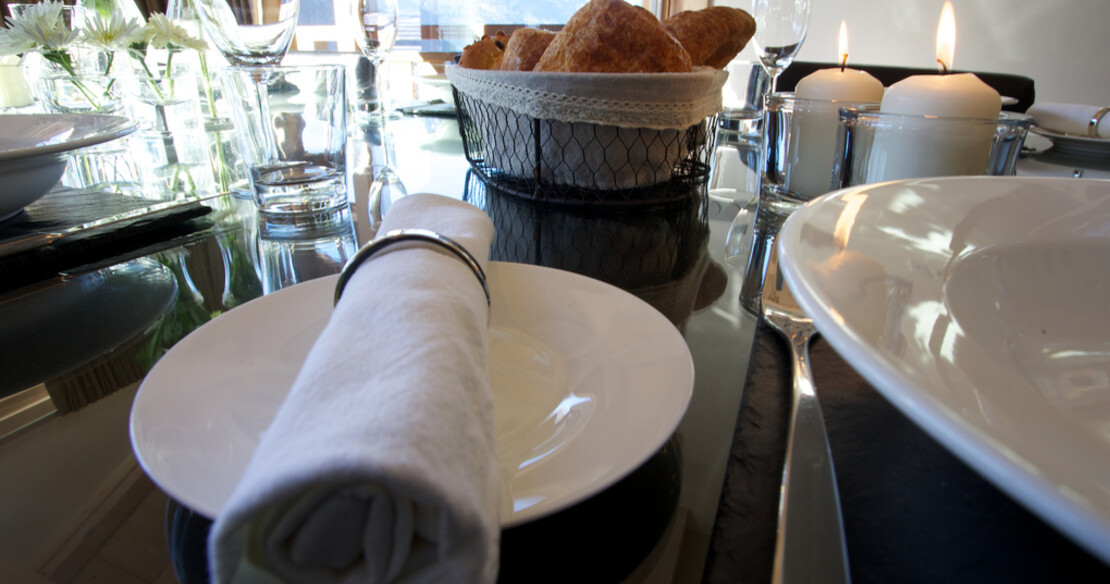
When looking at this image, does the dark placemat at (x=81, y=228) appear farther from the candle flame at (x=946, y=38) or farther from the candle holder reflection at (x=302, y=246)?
the candle flame at (x=946, y=38)

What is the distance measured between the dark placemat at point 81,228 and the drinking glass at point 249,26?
8.0 inches

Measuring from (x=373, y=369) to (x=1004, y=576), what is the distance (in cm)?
20

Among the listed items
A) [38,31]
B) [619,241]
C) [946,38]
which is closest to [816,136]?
[946,38]

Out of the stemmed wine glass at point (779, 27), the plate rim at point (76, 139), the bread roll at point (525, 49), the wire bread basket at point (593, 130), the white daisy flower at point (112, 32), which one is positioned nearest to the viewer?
the plate rim at point (76, 139)

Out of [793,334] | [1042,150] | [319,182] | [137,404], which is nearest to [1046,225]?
[793,334]

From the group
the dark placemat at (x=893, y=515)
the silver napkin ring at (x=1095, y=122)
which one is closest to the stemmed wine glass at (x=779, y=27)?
the silver napkin ring at (x=1095, y=122)

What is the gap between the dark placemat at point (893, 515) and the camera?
182mm

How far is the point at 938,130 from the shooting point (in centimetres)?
45

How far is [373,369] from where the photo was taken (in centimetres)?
16

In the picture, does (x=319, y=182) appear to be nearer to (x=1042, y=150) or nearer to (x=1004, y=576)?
(x=1004, y=576)

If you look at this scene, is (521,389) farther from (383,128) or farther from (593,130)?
(383,128)

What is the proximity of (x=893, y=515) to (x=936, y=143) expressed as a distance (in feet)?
1.20

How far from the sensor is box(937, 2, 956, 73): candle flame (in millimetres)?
485

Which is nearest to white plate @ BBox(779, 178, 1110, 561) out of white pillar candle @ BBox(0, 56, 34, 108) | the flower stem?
the flower stem
